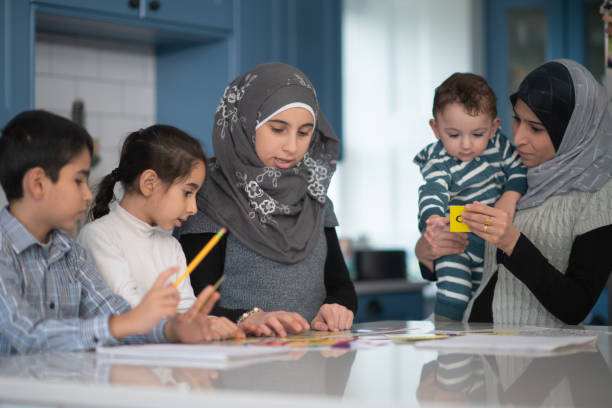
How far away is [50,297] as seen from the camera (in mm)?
1392

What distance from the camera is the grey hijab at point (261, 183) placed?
6.21 feet

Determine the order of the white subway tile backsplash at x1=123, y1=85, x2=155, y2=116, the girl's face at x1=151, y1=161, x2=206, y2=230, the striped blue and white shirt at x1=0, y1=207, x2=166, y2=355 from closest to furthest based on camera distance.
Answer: the striped blue and white shirt at x1=0, y1=207, x2=166, y2=355 → the girl's face at x1=151, y1=161, x2=206, y2=230 → the white subway tile backsplash at x1=123, y1=85, x2=155, y2=116

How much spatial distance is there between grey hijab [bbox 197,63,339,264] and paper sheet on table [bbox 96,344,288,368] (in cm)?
64

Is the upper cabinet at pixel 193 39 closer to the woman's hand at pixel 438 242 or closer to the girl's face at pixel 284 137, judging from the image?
the girl's face at pixel 284 137

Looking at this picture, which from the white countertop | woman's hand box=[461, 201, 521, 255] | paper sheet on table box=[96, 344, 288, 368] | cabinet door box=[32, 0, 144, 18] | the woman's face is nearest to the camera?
the white countertop

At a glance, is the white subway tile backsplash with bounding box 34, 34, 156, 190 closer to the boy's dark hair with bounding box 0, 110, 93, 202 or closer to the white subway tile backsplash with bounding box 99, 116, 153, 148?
the white subway tile backsplash with bounding box 99, 116, 153, 148

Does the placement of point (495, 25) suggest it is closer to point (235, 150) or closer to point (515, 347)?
point (235, 150)

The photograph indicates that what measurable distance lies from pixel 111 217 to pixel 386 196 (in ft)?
10.7

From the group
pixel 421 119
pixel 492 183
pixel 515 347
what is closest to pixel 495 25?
pixel 421 119

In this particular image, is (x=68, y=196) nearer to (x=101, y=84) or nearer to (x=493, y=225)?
(x=493, y=225)

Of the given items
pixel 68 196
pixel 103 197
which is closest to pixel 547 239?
pixel 103 197

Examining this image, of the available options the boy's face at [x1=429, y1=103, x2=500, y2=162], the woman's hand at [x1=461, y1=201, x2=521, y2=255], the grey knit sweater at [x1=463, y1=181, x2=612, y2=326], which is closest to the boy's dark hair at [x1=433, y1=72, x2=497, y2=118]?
the boy's face at [x1=429, y1=103, x2=500, y2=162]

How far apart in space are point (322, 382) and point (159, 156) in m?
0.89

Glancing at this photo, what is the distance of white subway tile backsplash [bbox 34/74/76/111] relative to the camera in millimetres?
3197
